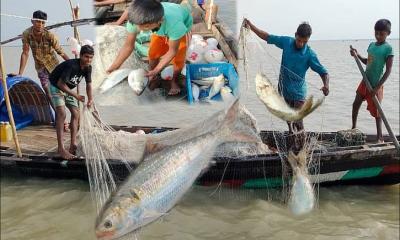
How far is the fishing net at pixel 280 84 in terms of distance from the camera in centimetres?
485

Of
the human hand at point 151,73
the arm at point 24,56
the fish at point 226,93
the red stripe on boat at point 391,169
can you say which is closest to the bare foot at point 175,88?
the human hand at point 151,73

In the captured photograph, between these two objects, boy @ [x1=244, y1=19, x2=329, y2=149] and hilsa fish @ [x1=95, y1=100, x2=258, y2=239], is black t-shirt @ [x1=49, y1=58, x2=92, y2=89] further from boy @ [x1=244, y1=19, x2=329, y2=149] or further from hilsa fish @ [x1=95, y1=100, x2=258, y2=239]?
hilsa fish @ [x1=95, y1=100, x2=258, y2=239]

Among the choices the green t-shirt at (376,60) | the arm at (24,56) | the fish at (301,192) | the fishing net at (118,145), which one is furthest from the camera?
the arm at (24,56)

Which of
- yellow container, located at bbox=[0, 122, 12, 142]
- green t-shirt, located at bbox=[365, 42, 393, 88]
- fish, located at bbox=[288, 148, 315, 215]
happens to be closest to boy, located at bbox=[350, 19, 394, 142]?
green t-shirt, located at bbox=[365, 42, 393, 88]

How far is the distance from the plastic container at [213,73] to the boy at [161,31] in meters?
0.14

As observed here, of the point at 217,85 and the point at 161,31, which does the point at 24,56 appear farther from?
the point at 161,31

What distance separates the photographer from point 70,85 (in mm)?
5703

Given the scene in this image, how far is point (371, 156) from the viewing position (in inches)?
225

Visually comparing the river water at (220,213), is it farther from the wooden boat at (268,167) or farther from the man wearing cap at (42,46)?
the man wearing cap at (42,46)

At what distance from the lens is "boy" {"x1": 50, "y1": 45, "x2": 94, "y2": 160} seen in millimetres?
5258

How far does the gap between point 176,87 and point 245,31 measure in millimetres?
1049

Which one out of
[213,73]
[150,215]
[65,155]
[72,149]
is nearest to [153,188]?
[150,215]

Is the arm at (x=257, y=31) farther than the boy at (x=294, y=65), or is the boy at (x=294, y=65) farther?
the boy at (x=294, y=65)

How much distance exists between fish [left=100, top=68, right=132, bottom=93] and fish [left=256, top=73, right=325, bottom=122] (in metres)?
1.54
